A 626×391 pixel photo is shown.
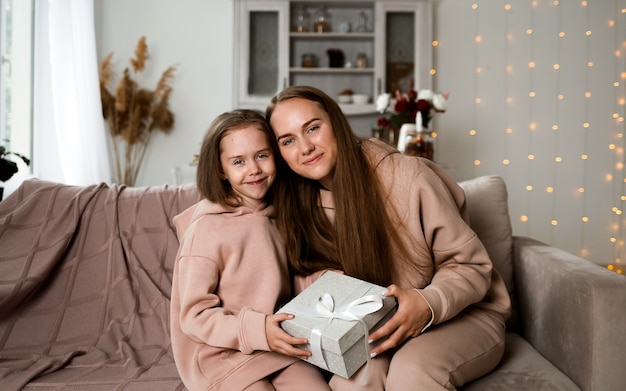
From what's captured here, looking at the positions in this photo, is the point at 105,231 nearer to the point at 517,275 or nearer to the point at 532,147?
the point at 517,275

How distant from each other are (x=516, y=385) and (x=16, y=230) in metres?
1.53

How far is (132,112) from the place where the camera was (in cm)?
459

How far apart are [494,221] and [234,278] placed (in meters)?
0.88

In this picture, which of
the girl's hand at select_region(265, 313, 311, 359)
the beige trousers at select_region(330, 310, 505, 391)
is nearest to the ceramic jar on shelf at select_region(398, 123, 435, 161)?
the beige trousers at select_region(330, 310, 505, 391)

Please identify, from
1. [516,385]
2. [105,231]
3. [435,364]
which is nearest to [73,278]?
[105,231]

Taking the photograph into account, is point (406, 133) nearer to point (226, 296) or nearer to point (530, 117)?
point (226, 296)

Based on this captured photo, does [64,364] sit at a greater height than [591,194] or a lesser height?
lesser

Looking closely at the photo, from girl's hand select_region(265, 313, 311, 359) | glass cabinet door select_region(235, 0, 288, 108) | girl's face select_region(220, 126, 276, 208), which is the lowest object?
girl's hand select_region(265, 313, 311, 359)

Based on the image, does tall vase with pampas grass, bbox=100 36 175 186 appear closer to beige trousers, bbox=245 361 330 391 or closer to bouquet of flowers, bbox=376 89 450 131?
bouquet of flowers, bbox=376 89 450 131

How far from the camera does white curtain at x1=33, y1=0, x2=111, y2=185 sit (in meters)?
3.56

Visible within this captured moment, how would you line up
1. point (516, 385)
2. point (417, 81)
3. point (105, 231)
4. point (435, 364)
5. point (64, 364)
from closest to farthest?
point (435, 364), point (516, 385), point (64, 364), point (105, 231), point (417, 81)

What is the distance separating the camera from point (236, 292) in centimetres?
143

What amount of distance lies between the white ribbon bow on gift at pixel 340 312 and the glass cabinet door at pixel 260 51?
3.29 meters

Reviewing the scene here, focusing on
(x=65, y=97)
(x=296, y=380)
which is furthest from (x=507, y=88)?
(x=296, y=380)
